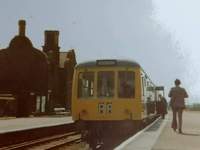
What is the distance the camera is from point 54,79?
71.0 meters

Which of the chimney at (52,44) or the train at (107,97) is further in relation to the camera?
the chimney at (52,44)

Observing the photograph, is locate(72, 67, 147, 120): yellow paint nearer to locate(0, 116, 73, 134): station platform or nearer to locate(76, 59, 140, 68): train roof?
locate(76, 59, 140, 68): train roof

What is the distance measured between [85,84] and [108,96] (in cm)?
92

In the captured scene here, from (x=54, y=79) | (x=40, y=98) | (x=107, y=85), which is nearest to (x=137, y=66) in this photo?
(x=107, y=85)

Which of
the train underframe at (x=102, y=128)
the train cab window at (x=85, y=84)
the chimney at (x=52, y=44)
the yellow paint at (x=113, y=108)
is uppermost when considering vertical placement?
the chimney at (x=52, y=44)

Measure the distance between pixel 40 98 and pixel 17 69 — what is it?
26.1 feet

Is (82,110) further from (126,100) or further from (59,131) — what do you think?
(59,131)

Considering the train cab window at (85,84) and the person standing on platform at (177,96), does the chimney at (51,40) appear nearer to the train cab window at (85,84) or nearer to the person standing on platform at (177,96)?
the train cab window at (85,84)

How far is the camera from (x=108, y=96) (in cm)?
1672

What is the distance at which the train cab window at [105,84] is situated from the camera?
16.8 metres

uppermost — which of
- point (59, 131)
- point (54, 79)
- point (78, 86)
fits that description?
point (54, 79)

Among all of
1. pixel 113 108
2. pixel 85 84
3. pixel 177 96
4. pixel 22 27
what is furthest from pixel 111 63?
pixel 22 27

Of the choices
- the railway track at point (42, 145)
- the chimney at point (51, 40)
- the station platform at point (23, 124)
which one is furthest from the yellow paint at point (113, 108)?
the chimney at point (51, 40)

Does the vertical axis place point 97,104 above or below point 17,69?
below
